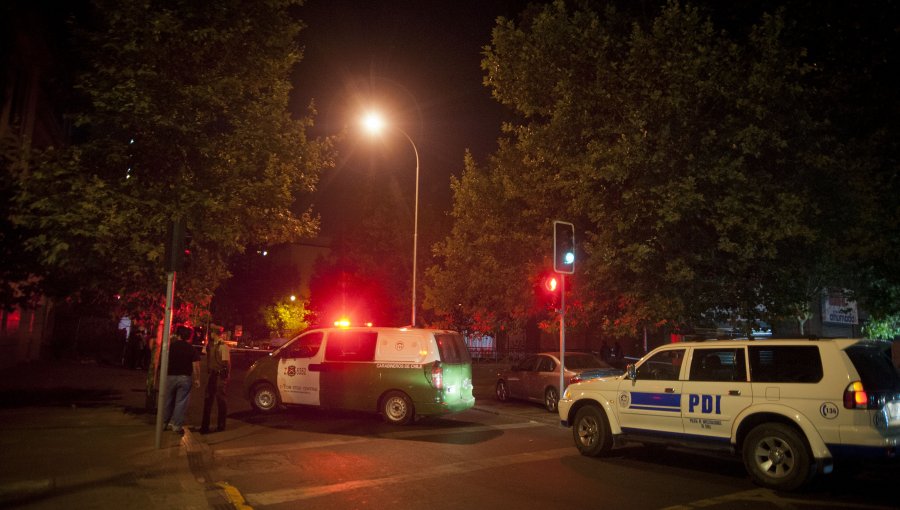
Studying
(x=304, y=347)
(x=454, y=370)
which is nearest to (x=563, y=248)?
(x=454, y=370)

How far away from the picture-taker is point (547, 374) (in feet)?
50.4

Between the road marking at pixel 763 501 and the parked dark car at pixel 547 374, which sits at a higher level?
the parked dark car at pixel 547 374

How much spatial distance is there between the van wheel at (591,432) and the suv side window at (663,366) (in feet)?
3.05

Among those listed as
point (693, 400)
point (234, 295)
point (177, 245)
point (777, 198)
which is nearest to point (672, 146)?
point (777, 198)

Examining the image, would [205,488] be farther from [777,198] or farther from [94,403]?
[777,198]

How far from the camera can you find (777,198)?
448 inches

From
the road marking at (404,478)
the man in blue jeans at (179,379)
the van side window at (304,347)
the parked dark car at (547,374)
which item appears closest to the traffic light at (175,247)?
the man in blue jeans at (179,379)

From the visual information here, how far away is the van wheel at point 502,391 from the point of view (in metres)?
17.1

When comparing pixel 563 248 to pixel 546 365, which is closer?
pixel 563 248

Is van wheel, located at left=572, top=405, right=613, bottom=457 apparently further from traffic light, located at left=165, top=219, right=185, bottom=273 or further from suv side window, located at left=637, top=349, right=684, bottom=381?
traffic light, located at left=165, top=219, right=185, bottom=273

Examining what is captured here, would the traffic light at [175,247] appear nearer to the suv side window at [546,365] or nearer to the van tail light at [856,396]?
the van tail light at [856,396]

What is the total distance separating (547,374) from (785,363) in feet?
26.6

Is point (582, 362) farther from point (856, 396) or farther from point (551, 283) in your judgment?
point (856, 396)

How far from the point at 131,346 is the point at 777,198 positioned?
25.3 meters
